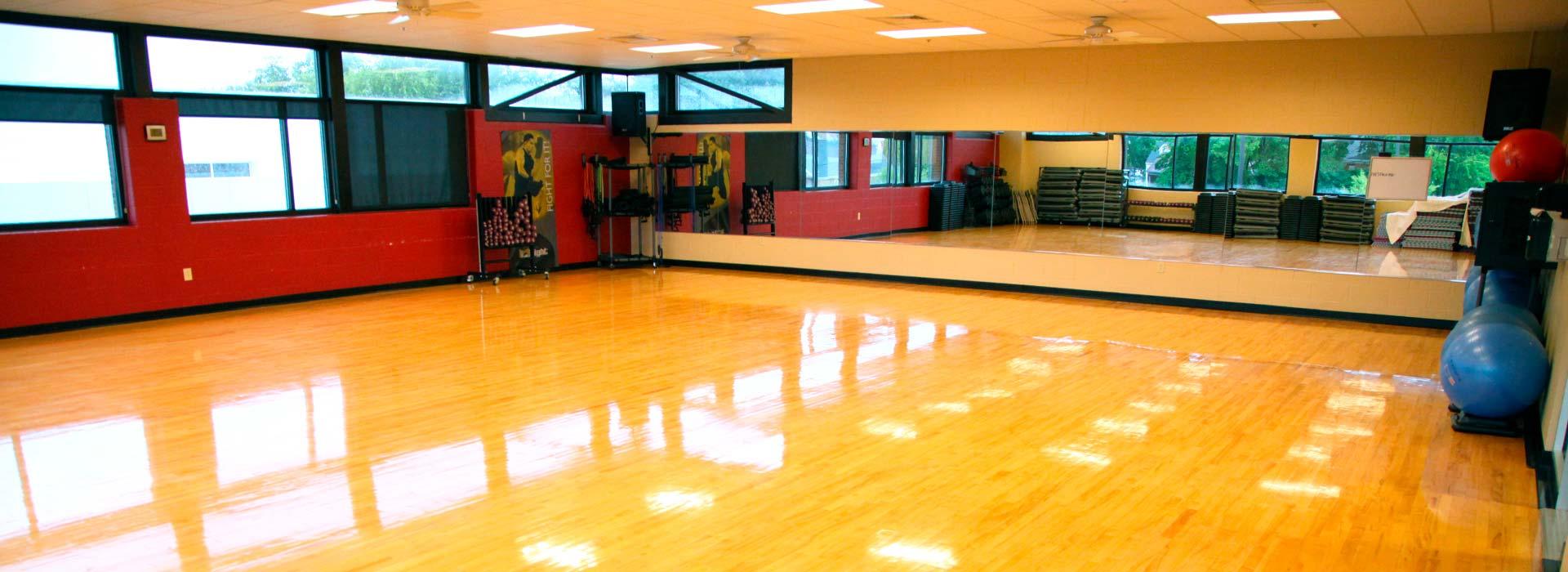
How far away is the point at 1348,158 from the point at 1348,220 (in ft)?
2.53

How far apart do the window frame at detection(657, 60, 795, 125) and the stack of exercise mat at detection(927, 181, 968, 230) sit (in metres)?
1.96

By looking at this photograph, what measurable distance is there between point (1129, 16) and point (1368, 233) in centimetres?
374

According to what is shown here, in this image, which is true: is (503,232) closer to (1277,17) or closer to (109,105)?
(109,105)

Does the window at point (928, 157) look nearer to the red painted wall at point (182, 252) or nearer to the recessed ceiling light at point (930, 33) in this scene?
the recessed ceiling light at point (930, 33)

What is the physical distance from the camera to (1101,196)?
1041 centimetres

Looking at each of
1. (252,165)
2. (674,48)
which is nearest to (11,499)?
(252,165)

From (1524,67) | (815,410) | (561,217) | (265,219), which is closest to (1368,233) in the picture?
(1524,67)

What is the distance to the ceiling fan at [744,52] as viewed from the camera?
29.9 feet

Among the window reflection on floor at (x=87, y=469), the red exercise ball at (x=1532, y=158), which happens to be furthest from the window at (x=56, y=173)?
the red exercise ball at (x=1532, y=158)

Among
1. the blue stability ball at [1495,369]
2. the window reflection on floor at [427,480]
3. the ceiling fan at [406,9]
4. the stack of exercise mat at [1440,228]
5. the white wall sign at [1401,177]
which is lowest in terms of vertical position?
the window reflection on floor at [427,480]

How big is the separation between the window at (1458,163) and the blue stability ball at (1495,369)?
398 centimetres

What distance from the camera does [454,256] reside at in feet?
34.9

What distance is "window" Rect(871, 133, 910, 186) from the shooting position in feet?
37.1

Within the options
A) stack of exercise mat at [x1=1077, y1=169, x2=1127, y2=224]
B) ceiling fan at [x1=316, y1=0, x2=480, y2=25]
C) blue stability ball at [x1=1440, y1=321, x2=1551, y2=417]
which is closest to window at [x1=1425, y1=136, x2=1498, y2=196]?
stack of exercise mat at [x1=1077, y1=169, x2=1127, y2=224]
